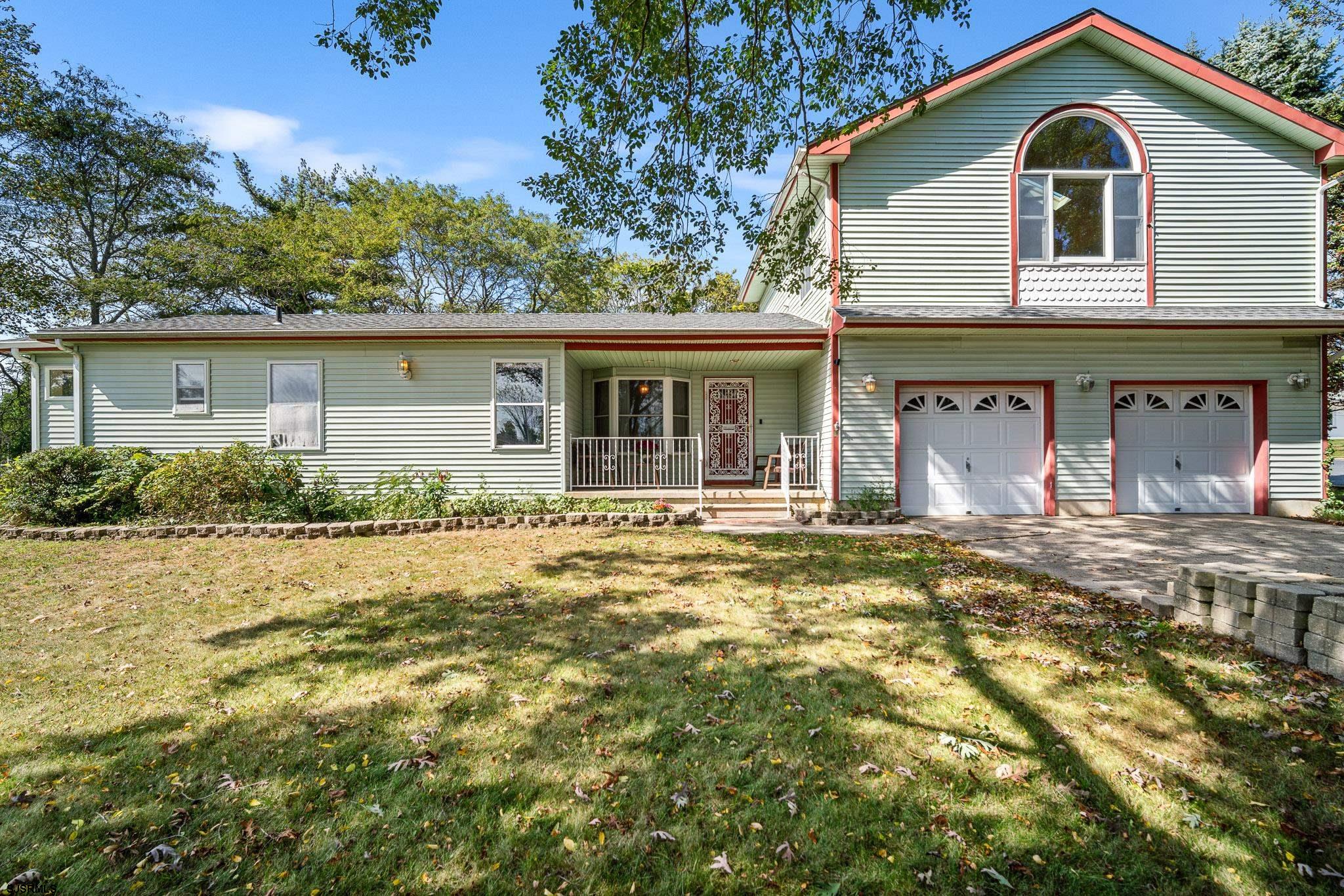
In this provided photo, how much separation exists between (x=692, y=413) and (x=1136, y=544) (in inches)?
317

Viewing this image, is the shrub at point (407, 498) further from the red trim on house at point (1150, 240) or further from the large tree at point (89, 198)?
the large tree at point (89, 198)

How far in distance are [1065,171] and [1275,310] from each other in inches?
158

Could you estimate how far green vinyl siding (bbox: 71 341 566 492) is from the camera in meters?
9.93

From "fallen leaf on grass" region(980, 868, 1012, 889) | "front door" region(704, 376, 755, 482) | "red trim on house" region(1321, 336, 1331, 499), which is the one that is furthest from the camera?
"front door" region(704, 376, 755, 482)

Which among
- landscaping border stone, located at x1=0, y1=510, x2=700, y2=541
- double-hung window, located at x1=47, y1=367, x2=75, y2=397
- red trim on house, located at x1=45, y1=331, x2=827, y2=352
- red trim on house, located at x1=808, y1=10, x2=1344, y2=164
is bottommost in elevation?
landscaping border stone, located at x1=0, y1=510, x2=700, y2=541

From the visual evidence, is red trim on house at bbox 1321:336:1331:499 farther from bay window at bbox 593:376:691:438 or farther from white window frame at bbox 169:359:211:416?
white window frame at bbox 169:359:211:416

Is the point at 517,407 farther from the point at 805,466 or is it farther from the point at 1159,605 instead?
the point at 1159,605

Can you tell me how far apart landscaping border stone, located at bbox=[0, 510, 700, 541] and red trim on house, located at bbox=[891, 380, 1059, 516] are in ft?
12.4

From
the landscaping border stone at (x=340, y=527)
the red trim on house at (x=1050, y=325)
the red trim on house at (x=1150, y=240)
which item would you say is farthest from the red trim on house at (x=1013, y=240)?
the landscaping border stone at (x=340, y=527)

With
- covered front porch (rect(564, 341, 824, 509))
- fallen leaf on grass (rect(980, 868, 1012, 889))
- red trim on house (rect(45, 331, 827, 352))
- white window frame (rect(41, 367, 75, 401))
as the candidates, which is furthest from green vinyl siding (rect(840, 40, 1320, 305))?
white window frame (rect(41, 367, 75, 401))

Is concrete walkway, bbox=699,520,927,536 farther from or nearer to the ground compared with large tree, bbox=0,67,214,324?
nearer to the ground

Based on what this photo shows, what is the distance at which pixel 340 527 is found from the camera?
7781 mm

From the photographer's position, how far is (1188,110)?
9320 millimetres

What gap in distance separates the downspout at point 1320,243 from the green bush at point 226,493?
16.8 m
